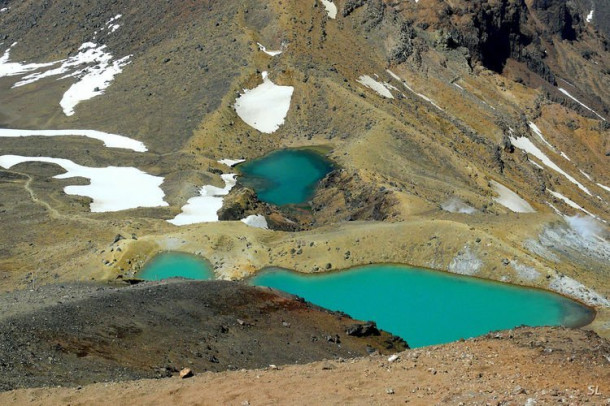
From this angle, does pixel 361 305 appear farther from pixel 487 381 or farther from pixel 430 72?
pixel 430 72

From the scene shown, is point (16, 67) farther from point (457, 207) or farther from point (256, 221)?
point (457, 207)

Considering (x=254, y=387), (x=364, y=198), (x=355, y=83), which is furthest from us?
(x=355, y=83)

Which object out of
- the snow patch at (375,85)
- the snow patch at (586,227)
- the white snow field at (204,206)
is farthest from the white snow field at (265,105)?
the snow patch at (586,227)

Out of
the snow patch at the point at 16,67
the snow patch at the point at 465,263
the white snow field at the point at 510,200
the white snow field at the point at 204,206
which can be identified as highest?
the snow patch at the point at 465,263

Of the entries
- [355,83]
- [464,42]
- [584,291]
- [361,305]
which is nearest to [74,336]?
[361,305]

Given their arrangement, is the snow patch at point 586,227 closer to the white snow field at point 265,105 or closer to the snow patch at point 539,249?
the snow patch at point 539,249

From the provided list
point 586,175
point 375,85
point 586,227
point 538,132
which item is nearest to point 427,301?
point 586,227
